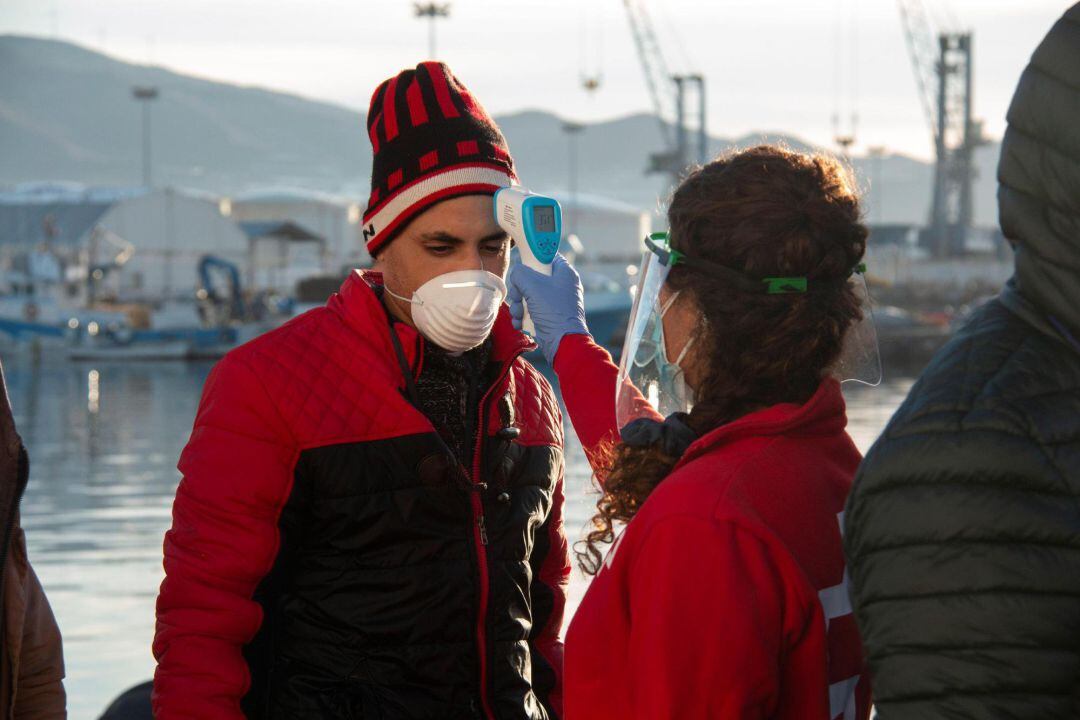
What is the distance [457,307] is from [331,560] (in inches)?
17.9

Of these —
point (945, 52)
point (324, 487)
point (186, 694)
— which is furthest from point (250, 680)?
point (945, 52)

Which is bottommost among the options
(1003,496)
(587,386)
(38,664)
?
(38,664)

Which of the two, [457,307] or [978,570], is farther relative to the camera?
[457,307]

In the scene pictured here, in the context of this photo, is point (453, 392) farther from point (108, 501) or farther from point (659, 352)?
point (108, 501)

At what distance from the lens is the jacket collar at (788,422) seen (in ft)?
6.56

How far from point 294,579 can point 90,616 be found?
21.0 ft

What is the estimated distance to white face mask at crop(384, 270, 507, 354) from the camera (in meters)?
2.82

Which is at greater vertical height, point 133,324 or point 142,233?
point 133,324

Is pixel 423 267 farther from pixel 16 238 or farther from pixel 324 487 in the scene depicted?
pixel 16 238

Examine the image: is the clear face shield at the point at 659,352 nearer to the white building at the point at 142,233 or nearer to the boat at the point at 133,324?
the boat at the point at 133,324

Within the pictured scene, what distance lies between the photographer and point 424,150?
2934 millimetres

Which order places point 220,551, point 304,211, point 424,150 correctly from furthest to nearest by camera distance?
point 304,211 < point 424,150 < point 220,551

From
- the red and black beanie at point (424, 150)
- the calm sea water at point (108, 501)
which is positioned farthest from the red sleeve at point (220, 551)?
the calm sea water at point (108, 501)

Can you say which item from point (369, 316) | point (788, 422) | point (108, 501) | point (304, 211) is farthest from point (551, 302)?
point (304, 211)
